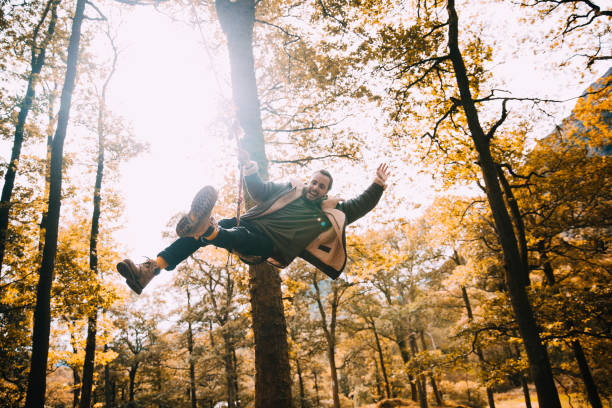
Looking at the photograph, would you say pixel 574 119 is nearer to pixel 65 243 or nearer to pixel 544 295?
pixel 544 295

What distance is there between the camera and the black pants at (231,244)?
2.90 meters

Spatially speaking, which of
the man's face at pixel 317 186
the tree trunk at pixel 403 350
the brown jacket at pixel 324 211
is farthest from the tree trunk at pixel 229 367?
the man's face at pixel 317 186

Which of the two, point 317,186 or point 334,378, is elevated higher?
point 317,186

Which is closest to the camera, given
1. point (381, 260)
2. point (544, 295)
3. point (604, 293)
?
point (604, 293)

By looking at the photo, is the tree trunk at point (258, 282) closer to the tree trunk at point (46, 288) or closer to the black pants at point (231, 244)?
the black pants at point (231, 244)

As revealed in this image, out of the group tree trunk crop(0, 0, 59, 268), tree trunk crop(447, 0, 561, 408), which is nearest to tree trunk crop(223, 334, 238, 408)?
tree trunk crop(0, 0, 59, 268)

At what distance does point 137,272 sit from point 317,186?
2214 millimetres

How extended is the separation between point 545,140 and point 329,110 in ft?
32.4

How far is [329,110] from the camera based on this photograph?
25.9 ft

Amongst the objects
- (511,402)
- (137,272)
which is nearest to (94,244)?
(137,272)

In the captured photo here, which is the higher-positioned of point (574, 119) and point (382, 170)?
point (574, 119)

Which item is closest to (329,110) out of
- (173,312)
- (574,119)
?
(574,119)

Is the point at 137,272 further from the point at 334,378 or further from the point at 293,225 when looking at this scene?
the point at 334,378

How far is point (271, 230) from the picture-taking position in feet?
10.7
